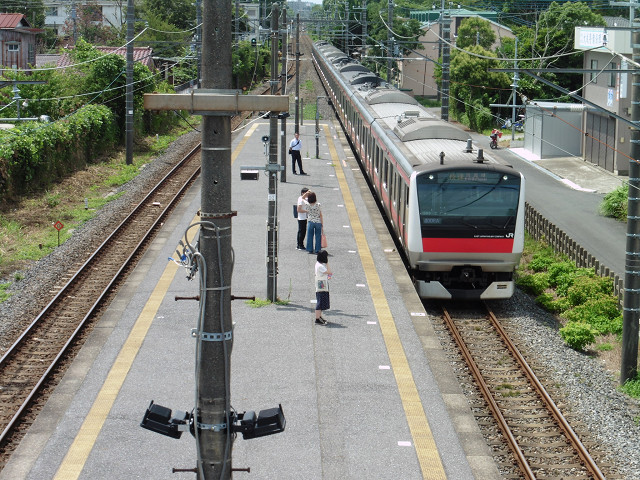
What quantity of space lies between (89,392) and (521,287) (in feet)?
32.5

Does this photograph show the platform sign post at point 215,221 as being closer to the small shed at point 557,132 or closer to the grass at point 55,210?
the grass at point 55,210

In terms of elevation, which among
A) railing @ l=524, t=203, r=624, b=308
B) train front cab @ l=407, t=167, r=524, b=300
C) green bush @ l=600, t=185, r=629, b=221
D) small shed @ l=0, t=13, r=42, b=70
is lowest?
railing @ l=524, t=203, r=624, b=308

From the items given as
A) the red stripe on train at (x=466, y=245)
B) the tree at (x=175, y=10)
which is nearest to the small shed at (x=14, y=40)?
the tree at (x=175, y=10)

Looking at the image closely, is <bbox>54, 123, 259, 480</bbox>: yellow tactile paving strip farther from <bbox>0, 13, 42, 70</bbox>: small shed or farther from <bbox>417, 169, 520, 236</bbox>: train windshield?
<bbox>0, 13, 42, 70</bbox>: small shed

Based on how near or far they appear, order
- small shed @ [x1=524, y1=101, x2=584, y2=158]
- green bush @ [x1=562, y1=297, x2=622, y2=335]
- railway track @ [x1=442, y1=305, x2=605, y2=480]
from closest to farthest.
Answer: railway track @ [x1=442, y1=305, x2=605, y2=480], green bush @ [x1=562, y1=297, x2=622, y2=335], small shed @ [x1=524, y1=101, x2=584, y2=158]

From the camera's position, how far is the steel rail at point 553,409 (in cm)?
954

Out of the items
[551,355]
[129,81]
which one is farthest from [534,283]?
[129,81]

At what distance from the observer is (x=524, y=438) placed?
34.6 feet

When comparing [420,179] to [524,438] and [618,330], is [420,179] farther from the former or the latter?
[524,438]

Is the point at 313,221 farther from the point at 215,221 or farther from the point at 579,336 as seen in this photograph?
the point at 215,221

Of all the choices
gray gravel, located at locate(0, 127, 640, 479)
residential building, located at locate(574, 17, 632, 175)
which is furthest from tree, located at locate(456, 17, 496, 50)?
gray gravel, located at locate(0, 127, 640, 479)

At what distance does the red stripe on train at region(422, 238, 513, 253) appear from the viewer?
14984 mm

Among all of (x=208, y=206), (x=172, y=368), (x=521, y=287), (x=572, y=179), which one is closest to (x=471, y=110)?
(x=572, y=179)

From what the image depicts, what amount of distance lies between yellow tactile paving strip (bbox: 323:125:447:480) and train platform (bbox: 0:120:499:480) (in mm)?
24
